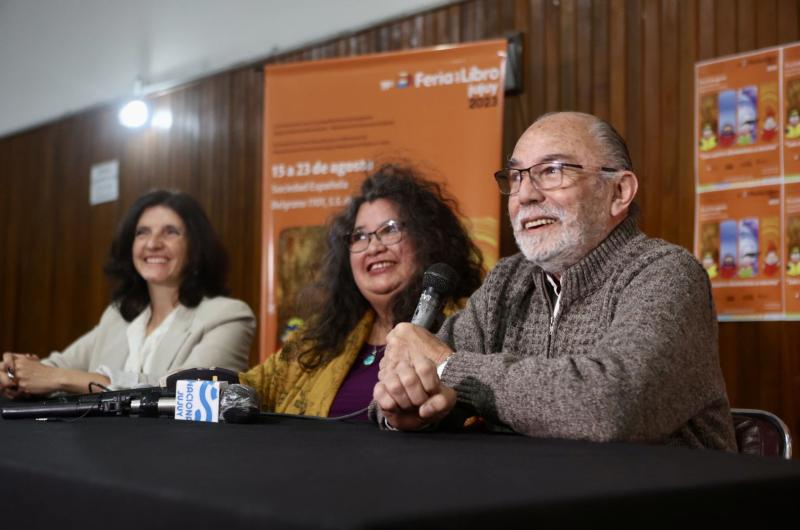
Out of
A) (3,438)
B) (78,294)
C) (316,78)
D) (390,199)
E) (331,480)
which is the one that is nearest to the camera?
(331,480)

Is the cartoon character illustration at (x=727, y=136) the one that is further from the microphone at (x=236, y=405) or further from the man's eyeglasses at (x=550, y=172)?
the microphone at (x=236, y=405)

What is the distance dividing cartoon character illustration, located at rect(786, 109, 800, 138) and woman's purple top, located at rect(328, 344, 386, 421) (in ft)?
5.68

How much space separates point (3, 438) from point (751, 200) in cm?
279

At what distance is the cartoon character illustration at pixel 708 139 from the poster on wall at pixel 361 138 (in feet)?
2.63

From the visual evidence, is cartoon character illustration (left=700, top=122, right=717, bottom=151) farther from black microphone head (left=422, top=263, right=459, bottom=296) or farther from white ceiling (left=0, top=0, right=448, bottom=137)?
black microphone head (left=422, top=263, right=459, bottom=296)

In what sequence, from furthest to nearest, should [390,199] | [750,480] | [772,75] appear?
[772,75] < [390,199] < [750,480]

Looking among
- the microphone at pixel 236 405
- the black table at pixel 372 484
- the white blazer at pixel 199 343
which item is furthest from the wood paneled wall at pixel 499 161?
the black table at pixel 372 484

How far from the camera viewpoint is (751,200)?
3.27m

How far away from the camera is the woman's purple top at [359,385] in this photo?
2.46m

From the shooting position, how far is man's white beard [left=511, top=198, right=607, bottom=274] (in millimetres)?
1874

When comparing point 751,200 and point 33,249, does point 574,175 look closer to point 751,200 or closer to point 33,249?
point 751,200

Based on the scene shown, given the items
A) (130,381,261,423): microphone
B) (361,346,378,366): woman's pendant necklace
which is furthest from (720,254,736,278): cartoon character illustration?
(130,381,261,423): microphone

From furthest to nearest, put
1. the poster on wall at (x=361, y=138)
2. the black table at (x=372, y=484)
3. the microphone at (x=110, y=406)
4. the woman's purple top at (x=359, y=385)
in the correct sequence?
1. the poster on wall at (x=361, y=138)
2. the woman's purple top at (x=359, y=385)
3. the microphone at (x=110, y=406)
4. the black table at (x=372, y=484)

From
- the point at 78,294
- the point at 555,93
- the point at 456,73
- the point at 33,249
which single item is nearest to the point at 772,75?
the point at 555,93
